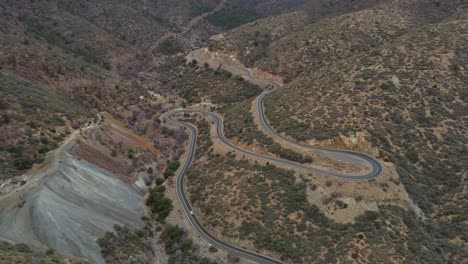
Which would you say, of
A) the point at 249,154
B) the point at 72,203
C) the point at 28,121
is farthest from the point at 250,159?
the point at 28,121

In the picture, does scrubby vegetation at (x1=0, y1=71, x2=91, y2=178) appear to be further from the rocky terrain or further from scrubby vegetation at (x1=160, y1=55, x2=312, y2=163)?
scrubby vegetation at (x1=160, y1=55, x2=312, y2=163)

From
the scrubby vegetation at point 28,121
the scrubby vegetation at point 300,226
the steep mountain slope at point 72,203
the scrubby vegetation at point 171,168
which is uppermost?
the scrubby vegetation at point 28,121

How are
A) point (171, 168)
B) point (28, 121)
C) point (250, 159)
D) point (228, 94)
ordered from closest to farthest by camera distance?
point (28, 121), point (250, 159), point (171, 168), point (228, 94)

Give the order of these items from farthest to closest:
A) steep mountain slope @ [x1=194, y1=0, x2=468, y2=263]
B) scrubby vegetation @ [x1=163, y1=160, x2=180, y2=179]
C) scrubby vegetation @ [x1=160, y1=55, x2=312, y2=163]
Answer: scrubby vegetation @ [x1=160, y1=55, x2=312, y2=163] < scrubby vegetation @ [x1=163, y1=160, x2=180, y2=179] < steep mountain slope @ [x1=194, y1=0, x2=468, y2=263]

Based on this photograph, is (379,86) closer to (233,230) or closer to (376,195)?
(376,195)

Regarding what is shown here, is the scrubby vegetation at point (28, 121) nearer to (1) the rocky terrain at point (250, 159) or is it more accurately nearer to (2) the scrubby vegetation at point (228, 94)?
(1) the rocky terrain at point (250, 159)

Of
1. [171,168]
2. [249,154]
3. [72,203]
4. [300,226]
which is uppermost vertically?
[72,203]

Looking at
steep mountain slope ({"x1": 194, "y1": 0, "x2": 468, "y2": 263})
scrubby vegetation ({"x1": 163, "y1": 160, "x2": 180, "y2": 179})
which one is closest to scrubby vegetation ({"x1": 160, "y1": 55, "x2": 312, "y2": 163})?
steep mountain slope ({"x1": 194, "y1": 0, "x2": 468, "y2": 263})

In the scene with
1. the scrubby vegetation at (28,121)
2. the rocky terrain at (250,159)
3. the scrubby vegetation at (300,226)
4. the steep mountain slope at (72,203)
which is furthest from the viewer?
the scrubby vegetation at (28,121)

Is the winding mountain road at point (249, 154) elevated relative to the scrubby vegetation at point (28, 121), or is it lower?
lower

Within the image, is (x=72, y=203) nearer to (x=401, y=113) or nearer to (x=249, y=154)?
(x=249, y=154)

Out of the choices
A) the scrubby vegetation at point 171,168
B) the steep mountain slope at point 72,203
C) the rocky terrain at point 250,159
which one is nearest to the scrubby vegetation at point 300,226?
the rocky terrain at point 250,159
